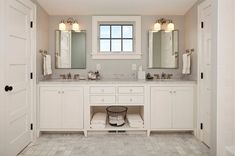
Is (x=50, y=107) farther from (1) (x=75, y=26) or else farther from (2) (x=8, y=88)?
(1) (x=75, y=26)

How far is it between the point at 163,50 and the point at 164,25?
467 mm

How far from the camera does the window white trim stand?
14.5 ft

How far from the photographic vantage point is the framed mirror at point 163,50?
4480 millimetres

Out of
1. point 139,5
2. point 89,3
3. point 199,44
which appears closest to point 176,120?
point 199,44

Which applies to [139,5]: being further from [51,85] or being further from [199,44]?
[51,85]

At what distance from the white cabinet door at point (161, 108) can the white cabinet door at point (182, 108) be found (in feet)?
0.27

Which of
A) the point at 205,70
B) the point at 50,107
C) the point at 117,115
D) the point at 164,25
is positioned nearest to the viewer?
the point at 205,70

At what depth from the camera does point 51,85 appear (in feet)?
12.7

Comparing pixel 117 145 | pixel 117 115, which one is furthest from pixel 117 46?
pixel 117 145

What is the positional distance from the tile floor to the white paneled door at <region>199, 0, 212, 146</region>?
29 cm

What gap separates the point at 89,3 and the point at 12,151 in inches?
100

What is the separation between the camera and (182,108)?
3.94m

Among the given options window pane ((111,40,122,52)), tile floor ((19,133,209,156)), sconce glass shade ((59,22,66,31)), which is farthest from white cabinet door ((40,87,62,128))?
window pane ((111,40,122,52))

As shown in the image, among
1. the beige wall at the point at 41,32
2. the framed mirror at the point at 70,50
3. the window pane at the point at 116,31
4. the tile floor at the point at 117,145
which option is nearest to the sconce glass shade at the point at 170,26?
the window pane at the point at 116,31
